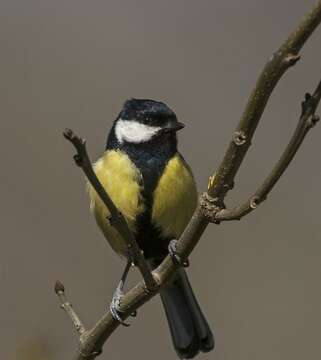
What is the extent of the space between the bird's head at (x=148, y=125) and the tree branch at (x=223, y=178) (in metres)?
0.93

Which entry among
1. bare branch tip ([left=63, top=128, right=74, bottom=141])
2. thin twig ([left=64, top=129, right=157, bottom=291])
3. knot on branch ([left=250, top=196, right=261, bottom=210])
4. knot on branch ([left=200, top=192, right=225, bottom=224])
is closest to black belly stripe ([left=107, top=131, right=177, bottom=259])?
thin twig ([left=64, top=129, right=157, bottom=291])

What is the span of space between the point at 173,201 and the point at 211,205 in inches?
42.4

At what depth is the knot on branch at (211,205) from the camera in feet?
5.89

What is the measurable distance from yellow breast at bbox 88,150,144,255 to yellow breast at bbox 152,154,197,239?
0.24ft

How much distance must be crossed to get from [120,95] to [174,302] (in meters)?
2.15

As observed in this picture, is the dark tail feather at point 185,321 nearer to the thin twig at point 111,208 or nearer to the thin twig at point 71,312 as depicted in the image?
the thin twig at point 71,312

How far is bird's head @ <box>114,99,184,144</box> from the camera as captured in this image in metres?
3.04

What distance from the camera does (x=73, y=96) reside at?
17.6 ft

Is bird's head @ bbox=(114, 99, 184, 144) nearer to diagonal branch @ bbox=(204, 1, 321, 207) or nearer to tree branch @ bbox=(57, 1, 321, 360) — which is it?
tree branch @ bbox=(57, 1, 321, 360)

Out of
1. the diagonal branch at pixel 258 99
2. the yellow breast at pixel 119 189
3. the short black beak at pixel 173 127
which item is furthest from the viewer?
the short black beak at pixel 173 127

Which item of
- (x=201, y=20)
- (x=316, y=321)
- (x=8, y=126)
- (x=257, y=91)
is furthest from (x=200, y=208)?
(x=201, y=20)

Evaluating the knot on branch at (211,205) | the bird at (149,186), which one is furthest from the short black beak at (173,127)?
the knot on branch at (211,205)

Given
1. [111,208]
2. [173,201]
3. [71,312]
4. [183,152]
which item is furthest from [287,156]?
[183,152]

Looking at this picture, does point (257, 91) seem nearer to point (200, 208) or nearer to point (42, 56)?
point (200, 208)
